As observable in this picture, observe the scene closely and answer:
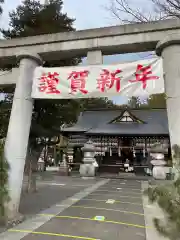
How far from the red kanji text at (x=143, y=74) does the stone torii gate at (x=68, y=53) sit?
0.35 metres

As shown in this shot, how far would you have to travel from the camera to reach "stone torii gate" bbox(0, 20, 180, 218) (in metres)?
4.88

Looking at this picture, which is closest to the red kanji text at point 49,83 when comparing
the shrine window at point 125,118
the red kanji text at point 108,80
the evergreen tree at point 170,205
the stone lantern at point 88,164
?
the red kanji text at point 108,80

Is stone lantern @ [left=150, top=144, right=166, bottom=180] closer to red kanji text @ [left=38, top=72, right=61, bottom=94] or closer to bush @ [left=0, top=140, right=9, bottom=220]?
red kanji text @ [left=38, top=72, right=61, bottom=94]

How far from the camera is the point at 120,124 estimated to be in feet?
72.5

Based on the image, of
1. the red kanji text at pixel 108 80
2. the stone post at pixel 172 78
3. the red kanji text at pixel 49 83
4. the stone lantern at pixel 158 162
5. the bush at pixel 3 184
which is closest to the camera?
the stone post at pixel 172 78

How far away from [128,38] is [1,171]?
14.9ft

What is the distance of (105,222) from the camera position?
17.9ft

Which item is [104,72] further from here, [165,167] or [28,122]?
[165,167]

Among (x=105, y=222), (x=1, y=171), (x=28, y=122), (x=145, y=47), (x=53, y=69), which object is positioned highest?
(x=145, y=47)

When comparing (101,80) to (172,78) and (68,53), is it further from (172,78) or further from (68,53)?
(172,78)

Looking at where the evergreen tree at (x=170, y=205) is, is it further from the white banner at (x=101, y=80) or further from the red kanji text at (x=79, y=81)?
the red kanji text at (x=79, y=81)

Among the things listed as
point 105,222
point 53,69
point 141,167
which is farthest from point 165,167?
point 53,69

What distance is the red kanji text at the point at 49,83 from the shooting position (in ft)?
19.1

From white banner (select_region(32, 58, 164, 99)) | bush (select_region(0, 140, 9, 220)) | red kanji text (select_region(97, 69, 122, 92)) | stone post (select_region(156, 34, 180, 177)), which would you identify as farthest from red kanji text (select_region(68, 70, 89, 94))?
bush (select_region(0, 140, 9, 220))
